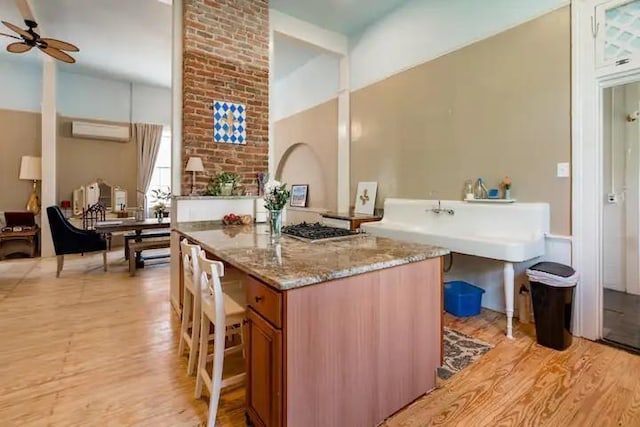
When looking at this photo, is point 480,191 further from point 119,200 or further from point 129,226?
point 119,200

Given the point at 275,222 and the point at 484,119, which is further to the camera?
the point at 484,119

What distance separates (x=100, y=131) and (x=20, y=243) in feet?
8.05

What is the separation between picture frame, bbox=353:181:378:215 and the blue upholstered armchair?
3.96 m

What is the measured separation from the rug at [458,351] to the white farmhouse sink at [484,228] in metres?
0.35

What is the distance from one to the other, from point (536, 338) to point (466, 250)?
0.84 metres

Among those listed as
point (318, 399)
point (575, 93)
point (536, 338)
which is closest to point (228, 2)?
point (575, 93)

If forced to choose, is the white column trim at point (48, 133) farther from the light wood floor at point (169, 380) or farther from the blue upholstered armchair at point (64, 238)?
the light wood floor at point (169, 380)

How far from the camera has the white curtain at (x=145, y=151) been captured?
697 centimetres

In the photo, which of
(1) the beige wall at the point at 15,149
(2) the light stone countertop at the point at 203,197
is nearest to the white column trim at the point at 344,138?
(2) the light stone countertop at the point at 203,197

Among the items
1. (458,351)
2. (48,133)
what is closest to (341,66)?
(458,351)

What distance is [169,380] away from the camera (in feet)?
6.76

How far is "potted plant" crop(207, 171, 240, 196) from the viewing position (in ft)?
11.6

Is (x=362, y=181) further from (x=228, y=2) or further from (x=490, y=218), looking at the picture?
(x=228, y=2)

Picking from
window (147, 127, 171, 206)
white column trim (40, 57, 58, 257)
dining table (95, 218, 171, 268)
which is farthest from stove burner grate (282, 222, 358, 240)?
window (147, 127, 171, 206)
